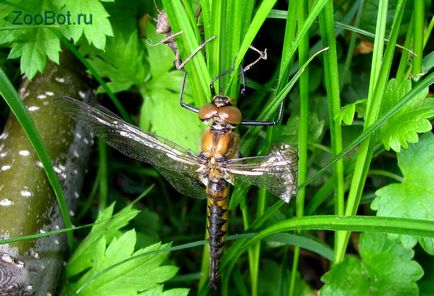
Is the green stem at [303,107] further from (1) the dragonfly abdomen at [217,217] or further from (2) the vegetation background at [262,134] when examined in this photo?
(1) the dragonfly abdomen at [217,217]

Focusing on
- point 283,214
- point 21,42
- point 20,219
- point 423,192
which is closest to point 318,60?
point 283,214

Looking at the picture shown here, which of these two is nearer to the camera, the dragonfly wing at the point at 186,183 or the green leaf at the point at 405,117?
the green leaf at the point at 405,117

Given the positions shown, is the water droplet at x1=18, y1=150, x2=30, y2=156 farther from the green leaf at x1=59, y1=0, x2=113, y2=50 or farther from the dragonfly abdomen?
the dragonfly abdomen

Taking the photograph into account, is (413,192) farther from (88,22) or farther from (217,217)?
(88,22)

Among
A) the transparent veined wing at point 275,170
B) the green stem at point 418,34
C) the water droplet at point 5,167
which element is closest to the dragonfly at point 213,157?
the transparent veined wing at point 275,170

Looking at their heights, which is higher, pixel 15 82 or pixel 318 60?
pixel 318 60

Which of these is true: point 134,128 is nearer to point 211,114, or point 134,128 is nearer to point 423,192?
point 211,114

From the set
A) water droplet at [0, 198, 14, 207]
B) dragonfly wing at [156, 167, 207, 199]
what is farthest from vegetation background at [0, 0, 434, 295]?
dragonfly wing at [156, 167, 207, 199]
